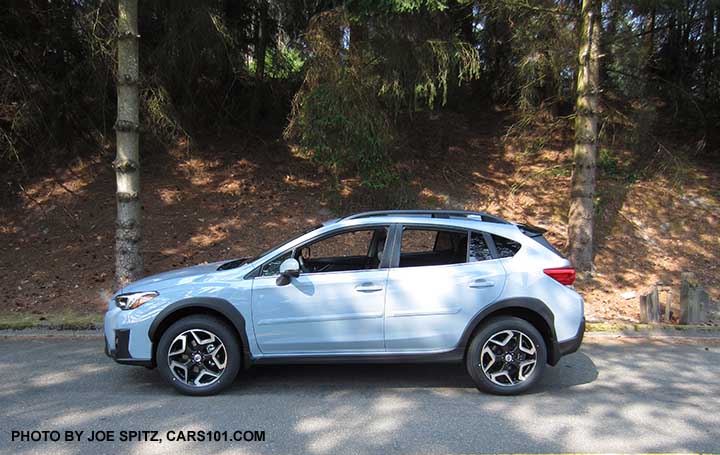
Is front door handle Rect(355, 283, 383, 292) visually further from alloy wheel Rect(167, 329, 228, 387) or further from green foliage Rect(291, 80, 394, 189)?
green foliage Rect(291, 80, 394, 189)

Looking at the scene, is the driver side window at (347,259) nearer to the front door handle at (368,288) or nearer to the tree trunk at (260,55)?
the front door handle at (368,288)

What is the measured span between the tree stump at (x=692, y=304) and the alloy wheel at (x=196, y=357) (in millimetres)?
6427

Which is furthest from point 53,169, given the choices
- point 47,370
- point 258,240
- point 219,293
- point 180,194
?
point 219,293

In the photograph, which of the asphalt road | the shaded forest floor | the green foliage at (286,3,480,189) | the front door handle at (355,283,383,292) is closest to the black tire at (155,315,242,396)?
the asphalt road

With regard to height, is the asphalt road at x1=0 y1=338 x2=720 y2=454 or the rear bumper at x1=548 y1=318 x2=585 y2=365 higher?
the rear bumper at x1=548 y1=318 x2=585 y2=365

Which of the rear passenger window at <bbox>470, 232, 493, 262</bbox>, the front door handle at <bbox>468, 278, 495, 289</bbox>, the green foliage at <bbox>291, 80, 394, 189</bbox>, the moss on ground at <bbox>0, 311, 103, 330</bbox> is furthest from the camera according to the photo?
the green foliage at <bbox>291, 80, 394, 189</bbox>

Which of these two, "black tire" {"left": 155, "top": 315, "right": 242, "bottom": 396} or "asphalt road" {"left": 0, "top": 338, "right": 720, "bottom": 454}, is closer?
"asphalt road" {"left": 0, "top": 338, "right": 720, "bottom": 454}

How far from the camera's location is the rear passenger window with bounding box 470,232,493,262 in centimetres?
488

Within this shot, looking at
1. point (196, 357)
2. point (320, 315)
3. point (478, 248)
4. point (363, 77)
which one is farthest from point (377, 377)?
point (363, 77)

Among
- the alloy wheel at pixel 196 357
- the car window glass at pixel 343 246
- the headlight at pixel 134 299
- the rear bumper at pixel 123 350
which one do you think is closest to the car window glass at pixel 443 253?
the alloy wheel at pixel 196 357

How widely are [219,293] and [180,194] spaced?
799 cm

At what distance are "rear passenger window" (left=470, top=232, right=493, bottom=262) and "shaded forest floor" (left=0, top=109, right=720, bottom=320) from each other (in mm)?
3798

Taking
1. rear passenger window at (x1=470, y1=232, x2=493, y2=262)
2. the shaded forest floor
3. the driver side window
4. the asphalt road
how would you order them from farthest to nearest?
the shaded forest floor
the driver side window
rear passenger window at (x1=470, y1=232, x2=493, y2=262)
the asphalt road

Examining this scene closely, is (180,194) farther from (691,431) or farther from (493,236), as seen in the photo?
(691,431)
